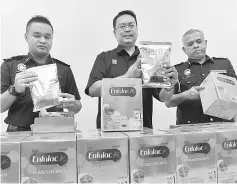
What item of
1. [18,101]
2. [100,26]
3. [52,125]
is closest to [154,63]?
[52,125]

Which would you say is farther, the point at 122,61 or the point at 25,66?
the point at 122,61

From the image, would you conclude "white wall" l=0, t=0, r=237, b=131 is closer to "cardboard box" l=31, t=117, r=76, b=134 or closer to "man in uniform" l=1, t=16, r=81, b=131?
"man in uniform" l=1, t=16, r=81, b=131

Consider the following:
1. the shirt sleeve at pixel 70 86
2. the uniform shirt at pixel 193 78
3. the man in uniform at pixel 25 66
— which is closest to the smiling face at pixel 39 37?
the man in uniform at pixel 25 66

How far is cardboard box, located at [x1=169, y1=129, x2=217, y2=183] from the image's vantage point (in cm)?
93

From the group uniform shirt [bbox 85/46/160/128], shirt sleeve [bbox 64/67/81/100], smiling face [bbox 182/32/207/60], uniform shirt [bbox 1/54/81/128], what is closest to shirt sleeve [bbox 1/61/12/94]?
uniform shirt [bbox 1/54/81/128]

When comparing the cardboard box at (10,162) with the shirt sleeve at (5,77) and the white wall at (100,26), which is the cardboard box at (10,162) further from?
the white wall at (100,26)

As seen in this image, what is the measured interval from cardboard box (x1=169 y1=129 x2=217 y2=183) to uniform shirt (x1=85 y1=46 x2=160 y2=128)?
1.99ft

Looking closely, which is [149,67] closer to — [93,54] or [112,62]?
[112,62]

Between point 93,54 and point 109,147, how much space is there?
1633 mm

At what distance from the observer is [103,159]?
2.84 ft

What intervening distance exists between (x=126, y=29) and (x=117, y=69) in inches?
10.0

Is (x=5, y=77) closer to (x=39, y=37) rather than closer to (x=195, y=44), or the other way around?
(x=39, y=37)

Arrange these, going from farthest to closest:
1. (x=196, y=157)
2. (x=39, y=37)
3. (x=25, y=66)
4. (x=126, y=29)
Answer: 1. (x=126, y=29)
2. (x=39, y=37)
3. (x=25, y=66)
4. (x=196, y=157)

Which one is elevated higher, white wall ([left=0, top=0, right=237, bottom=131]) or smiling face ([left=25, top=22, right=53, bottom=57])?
white wall ([left=0, top=0, right=237, bottom=131])
